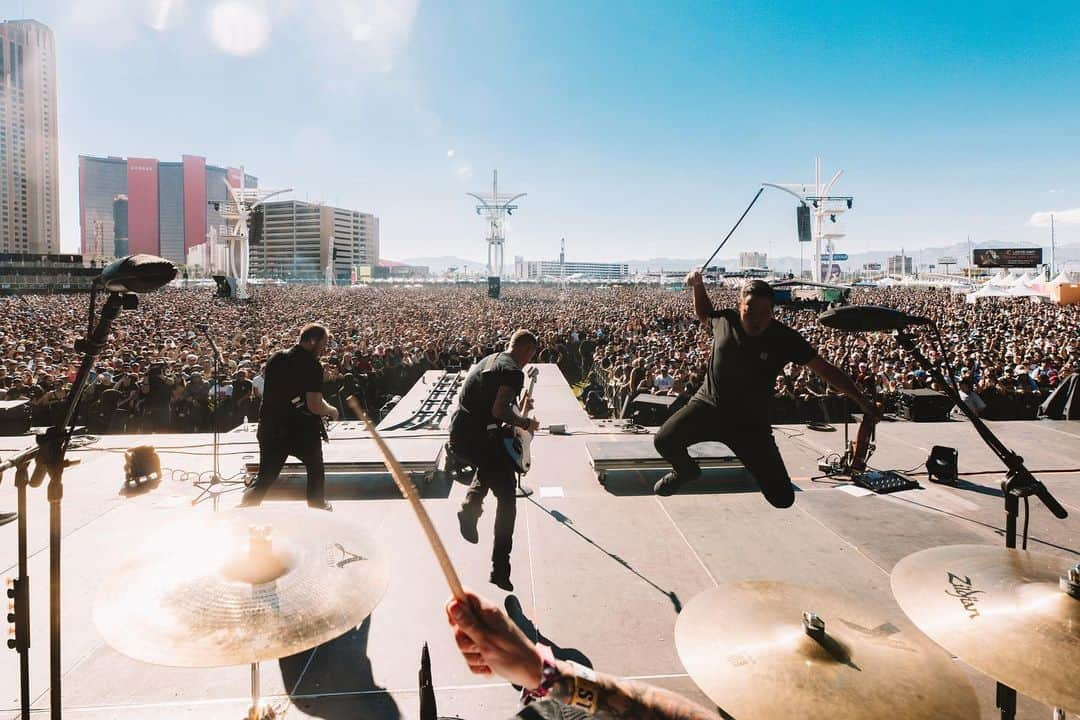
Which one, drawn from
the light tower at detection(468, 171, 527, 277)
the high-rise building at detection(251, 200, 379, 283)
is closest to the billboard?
the light tower at detection(468, 171, 527, 277)

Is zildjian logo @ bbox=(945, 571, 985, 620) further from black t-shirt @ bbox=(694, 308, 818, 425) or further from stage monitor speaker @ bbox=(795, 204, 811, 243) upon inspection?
stage monitor speaker @ bbox=(795, 204, 811, 243)

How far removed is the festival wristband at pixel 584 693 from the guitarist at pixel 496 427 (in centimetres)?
290

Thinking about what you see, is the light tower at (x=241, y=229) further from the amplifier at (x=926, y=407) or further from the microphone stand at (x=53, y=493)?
the microphone stand at (x=53, y=493)

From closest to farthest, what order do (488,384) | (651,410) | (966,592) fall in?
(966,592) → (488,384) → (651,410)

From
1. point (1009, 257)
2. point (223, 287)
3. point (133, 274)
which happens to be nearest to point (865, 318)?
point (133, 274)

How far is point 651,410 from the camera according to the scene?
11.4 meters

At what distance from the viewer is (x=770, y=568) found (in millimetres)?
5164

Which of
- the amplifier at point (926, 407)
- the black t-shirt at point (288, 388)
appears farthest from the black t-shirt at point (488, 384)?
the amplifier at point (926, 407)

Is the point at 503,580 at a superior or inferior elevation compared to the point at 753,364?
inferior

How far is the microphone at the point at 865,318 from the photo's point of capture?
10.7ft

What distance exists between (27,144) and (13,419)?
160341 mm

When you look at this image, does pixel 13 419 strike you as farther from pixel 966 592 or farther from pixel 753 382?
pixel 966 592

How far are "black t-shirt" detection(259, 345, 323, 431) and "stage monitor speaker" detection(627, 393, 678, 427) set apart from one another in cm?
745

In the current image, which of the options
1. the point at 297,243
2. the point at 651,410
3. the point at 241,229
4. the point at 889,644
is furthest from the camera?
the point at 297,243
